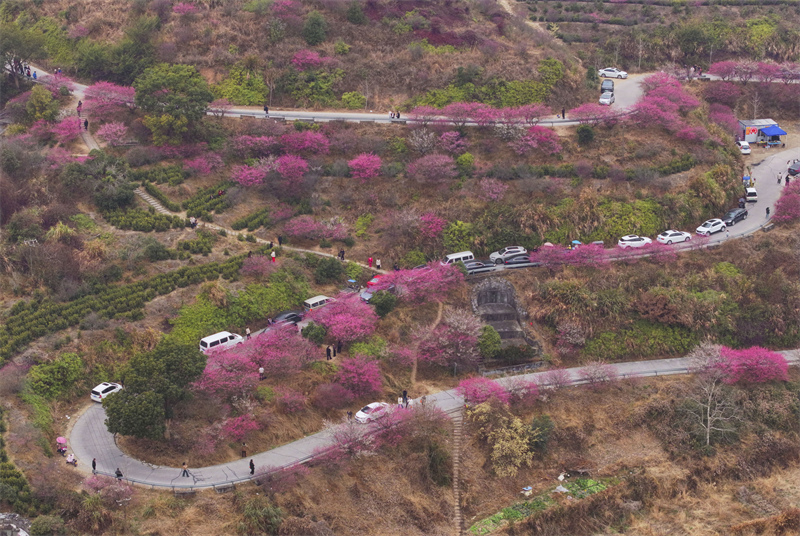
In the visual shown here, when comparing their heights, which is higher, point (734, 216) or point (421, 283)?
point (734, 216)

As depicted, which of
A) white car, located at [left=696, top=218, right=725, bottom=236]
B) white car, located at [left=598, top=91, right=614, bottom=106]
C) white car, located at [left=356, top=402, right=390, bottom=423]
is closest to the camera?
white car, located at [left=356, top=402, right=390, bottom=423]

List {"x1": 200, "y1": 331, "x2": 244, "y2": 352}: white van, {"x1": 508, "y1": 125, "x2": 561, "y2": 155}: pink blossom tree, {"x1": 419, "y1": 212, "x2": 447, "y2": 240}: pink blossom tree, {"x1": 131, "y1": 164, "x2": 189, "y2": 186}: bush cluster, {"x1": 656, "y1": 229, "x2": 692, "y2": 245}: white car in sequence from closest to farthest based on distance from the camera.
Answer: {"x1": 200, "y1": 331, "x2": 244, "y2": 352}: white van < {"x1": 419, "y1": 212, "x2": 447, "y2": 240}: pink blossom tree < {"x1": 656, "y1": 229, "x2": 692, "y2": 245}: white car < {"x1": 131, "y1": 164, "x2": 189, "y2": 186}: bush cluster < {"x1": 508, "y1": 125, "x2": 561, "y2": 155}: pink blossom tree

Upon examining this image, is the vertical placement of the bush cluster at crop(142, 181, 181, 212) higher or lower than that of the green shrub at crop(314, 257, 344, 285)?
higher

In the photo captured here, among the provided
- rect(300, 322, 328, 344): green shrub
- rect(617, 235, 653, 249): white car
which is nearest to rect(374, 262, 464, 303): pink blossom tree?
rect(300, 322, 328, 344): green shrub

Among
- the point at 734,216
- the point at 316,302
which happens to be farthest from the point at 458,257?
the point at 734,216

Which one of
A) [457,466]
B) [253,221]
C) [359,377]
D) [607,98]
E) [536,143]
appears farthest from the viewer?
[607,98]

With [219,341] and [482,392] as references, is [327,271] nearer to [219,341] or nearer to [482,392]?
[219,341]

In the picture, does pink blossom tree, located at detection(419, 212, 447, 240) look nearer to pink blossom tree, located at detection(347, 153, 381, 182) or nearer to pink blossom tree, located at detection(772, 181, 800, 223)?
pink blossom tree, located at detection(347, 153, 381, 182)
